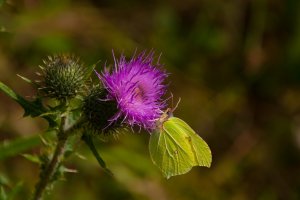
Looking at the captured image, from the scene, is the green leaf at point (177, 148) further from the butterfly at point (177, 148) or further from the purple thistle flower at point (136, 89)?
the purple thistle flower at point (136, 89)

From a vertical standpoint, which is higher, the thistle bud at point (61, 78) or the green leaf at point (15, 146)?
Answer: the thistle bud at point (61, 78)

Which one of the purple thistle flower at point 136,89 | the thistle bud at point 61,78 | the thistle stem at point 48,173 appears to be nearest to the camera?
the purple thistle flower at point 136,89

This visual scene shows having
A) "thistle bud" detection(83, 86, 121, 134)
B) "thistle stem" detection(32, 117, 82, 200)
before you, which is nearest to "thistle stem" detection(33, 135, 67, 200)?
"thistle stem" detection(32, 117, 82, 200)

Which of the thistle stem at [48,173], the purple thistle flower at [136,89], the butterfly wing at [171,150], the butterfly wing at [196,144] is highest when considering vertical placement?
the purple thistle flower at [136,89]

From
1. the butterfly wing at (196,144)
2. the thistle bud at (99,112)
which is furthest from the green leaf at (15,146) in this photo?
the butterfly wing at (196,144)

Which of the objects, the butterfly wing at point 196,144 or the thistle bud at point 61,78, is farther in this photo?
the butterfly wing at point 196,144

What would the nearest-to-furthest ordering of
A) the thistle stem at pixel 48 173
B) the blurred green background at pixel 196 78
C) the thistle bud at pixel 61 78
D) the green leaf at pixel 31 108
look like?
the green leaf at pixel 31 108 < the thistle bud at pixel 61 78 < the thistle stem at pixel 48 173 < the blurred green background at pixel 196 78

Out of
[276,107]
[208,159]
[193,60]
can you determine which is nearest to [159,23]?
[193,60]
